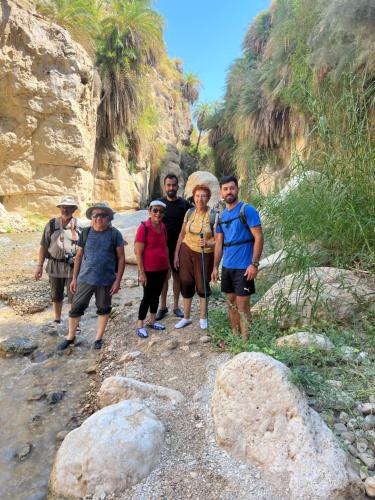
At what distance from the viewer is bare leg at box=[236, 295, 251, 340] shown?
282 centimetres

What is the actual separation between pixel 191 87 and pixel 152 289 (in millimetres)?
24412

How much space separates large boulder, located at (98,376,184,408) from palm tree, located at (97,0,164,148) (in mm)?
12467

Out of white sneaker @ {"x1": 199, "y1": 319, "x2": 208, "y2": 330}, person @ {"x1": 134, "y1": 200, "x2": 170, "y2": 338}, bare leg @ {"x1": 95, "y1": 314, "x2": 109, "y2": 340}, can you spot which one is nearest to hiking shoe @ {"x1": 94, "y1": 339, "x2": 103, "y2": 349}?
bare leg @ {"x1": 95, "y1": 314, "x2": 109, "y2": 340}

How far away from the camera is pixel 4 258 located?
6914 millimetres

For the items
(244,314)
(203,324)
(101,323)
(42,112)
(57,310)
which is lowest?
(57,310)

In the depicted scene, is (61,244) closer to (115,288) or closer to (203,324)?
(115,288)

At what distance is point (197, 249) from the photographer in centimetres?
349

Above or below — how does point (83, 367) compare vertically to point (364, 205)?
below

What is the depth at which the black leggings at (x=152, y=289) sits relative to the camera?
361cm

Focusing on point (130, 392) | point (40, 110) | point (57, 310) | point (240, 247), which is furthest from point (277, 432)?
point (40, 110)

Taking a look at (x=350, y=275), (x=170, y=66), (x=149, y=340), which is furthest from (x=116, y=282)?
(x=170, y=66)

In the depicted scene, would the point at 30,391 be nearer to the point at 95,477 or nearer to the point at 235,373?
the point at 95,477

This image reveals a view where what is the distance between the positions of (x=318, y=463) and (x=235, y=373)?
0.60 metres

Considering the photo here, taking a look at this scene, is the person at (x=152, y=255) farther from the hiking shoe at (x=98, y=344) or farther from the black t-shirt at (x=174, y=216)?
the hiking shoe at (x=98, y=344)
